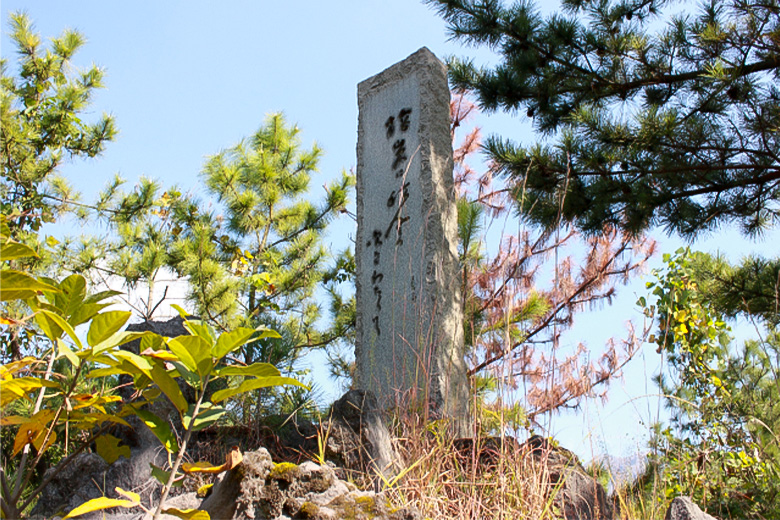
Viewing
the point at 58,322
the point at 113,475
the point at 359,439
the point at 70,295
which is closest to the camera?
the point at 58,322

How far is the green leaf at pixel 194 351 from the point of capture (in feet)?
2.22

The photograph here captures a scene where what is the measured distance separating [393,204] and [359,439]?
4.81 ft

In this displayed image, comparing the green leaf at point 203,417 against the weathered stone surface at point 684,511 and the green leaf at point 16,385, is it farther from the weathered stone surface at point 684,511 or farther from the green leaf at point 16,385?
the weathered stone surface at point 684,511

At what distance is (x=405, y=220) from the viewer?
2645 millimetres

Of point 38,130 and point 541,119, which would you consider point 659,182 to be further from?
point 38,130

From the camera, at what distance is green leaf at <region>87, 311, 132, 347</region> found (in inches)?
26.8

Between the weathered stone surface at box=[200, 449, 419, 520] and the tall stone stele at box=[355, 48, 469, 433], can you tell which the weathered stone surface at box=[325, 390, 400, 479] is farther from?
the tall stone stele at box=[355, 48, 469, 433]

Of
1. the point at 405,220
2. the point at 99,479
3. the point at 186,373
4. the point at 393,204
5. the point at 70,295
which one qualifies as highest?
the point at 393,204

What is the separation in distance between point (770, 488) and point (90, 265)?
4.03m

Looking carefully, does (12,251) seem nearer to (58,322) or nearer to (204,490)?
(58,322)

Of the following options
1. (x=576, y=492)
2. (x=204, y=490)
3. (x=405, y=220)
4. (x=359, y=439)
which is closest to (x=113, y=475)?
(x=359, y=439)

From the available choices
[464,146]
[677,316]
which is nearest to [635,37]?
[677,316]

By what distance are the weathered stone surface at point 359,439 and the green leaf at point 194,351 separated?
2.47 ft

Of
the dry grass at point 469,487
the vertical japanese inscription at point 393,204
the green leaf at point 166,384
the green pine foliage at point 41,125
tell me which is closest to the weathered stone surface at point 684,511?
the dry grass at point 469,487
